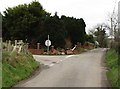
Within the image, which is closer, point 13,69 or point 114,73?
point 13,69

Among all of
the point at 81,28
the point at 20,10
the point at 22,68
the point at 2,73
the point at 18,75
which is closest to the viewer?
the point at 2,73

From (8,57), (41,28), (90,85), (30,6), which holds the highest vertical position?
(30,6)

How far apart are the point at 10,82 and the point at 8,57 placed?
470 cm

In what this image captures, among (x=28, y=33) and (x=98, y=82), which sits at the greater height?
(x=28, y=33)

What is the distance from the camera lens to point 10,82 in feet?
48.4

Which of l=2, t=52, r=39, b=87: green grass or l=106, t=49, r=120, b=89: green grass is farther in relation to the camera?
l=2, t=52, r=39, b=87: green grass

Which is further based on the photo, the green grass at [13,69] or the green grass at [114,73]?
the green grass at [13,69]

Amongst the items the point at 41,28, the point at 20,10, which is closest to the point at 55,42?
the point at 41,28

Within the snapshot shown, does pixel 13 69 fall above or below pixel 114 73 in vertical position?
above

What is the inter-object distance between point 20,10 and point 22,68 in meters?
30.8

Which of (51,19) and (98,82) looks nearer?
(98,82)

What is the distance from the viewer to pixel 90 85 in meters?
15.1

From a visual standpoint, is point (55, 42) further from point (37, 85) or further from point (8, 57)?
point (37, 85)

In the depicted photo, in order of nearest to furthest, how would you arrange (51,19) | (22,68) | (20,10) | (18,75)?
1. (18,75)
2. (22,68)
3. (51,19)
4. (20,10)
